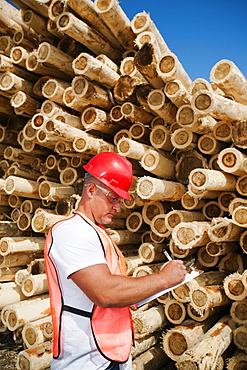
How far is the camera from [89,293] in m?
1.75

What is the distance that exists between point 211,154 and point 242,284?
1.62 m

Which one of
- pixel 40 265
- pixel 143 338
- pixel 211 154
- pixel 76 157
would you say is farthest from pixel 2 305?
pixel 211 154

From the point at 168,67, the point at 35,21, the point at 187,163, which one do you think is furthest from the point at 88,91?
the point at 187,163

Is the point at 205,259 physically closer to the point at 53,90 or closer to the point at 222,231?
the point at 222,231

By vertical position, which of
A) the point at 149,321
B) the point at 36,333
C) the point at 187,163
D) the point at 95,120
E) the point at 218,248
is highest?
the point at 187,163

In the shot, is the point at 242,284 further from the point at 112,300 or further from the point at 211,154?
the point at 112,300

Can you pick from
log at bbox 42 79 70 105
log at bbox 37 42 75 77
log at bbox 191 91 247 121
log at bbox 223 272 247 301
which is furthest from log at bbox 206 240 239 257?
log at bbox 37 42 75 77

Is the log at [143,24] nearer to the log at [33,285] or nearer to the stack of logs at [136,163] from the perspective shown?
the stack of logs at [136,163]

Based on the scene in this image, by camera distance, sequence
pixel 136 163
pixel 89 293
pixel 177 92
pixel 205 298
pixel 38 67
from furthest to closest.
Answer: pixel 38 67 < pixel 136 163 < pixel 177 92 < pixel 205 298 < pixel 89 293

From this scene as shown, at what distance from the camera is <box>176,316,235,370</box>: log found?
304 centimetres

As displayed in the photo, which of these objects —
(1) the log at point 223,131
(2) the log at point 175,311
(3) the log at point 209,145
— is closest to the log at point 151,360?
(2) the log at point 175,311

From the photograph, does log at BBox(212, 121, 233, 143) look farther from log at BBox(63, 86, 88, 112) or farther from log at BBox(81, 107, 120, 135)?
log at BBox(63, 86, 88, 112)

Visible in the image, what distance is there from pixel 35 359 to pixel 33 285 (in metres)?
1.35

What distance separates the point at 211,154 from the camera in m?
4.12
